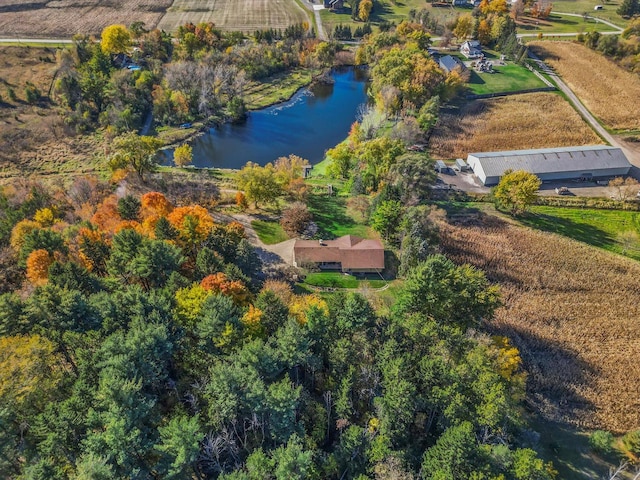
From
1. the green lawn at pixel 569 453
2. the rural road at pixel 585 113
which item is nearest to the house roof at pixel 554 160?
the rural road at pixel 585 113

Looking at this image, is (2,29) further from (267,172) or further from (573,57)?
(573,57)

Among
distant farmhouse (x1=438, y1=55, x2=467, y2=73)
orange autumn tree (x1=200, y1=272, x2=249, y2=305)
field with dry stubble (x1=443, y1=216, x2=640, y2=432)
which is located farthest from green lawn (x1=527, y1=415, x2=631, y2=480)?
distant farmhouse (x1=438, y1=55, x2=467, y2=73)

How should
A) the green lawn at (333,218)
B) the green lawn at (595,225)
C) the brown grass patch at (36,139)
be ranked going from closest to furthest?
1. the green lawn at (595,225)
2. the green lawn at (333,218)
3. the brown grass patch at (36,139)

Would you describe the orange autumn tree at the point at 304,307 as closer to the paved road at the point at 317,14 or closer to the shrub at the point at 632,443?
the shrub at the point at 632,443

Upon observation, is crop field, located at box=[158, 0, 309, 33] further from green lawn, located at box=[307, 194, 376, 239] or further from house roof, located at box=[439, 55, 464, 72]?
green lawn, located at box=[307, 194, 376, 239]

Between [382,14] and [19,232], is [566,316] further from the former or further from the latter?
[382,14]
